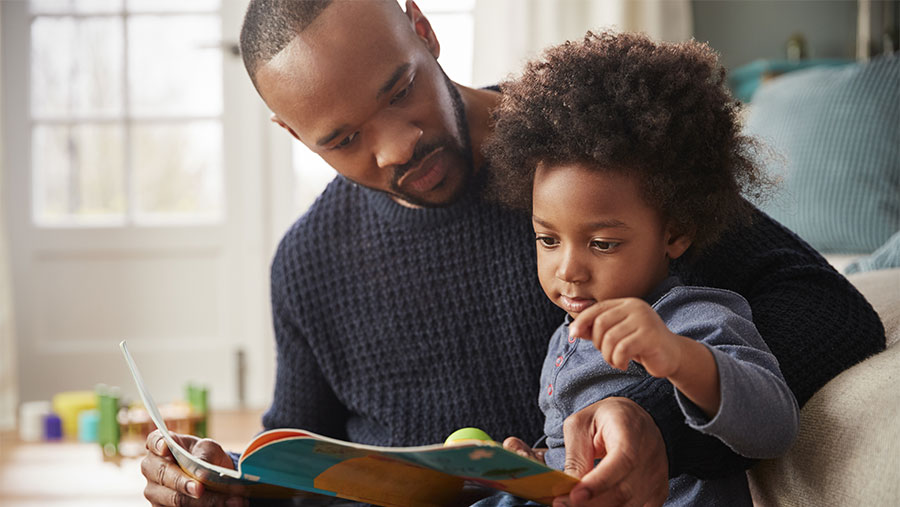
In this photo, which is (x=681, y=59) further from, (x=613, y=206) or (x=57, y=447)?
(x=57, y=447)

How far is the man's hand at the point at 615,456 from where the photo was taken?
2.16ft

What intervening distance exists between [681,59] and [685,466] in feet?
1.23

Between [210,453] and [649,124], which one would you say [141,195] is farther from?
[649,124]

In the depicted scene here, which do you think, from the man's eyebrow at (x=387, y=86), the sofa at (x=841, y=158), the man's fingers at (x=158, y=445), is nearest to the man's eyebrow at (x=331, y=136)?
the man's eyebrow at (x=387, y=86)

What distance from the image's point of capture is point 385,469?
72 cm

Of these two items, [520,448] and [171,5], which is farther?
[171,5]

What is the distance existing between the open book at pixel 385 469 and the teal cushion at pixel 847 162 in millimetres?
1394

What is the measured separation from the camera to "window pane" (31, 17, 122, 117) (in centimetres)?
338

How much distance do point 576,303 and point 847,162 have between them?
140 cm

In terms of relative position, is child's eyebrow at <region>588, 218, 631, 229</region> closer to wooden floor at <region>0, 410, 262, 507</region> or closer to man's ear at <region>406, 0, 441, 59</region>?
man's ear at <region>406, 0, 441, 59</region>

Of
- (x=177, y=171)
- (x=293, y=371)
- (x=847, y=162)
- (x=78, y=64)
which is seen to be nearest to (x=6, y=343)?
(x=177, y=171)

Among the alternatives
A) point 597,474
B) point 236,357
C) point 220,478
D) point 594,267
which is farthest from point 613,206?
point 236,357

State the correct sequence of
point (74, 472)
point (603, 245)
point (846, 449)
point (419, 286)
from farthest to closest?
1. point (74, 472)
2. point (419, 286)
3. point (603, 245)
4. point (846, 449)

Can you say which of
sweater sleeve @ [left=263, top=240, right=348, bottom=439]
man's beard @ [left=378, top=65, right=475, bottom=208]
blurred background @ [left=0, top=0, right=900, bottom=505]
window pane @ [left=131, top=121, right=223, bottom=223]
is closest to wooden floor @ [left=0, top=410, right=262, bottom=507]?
blurred background @ [left=0, top=0, right=900, bottom=505]
